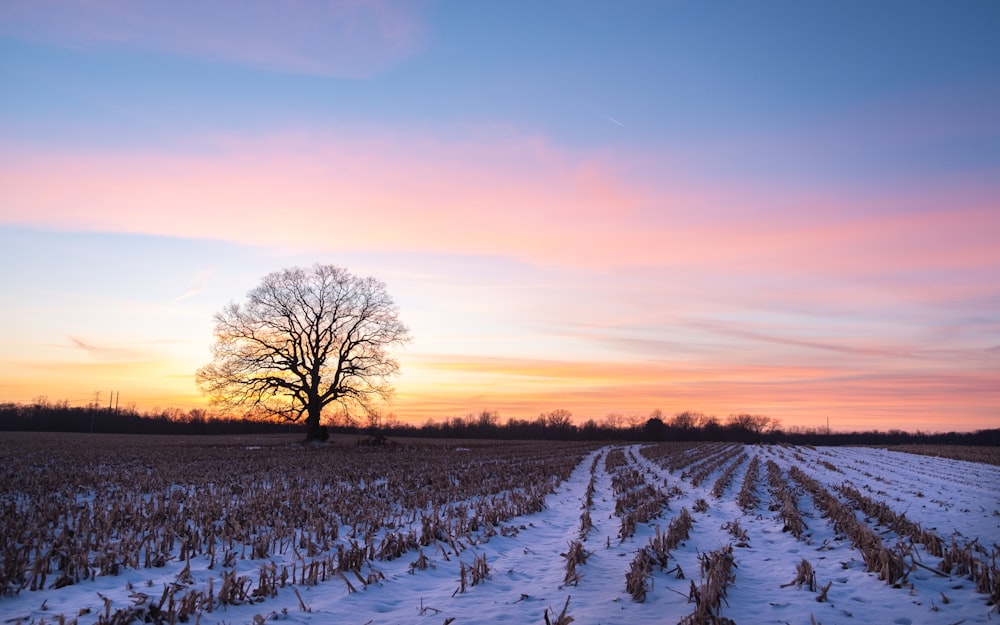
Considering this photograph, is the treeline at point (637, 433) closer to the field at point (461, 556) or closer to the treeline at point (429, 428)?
the treeline at point (429, 428)

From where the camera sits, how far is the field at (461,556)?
641 cm

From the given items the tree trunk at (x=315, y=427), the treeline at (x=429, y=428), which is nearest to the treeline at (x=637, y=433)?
the treeline at (x=429, y=428)

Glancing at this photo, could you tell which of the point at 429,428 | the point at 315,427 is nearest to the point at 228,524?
the point at 315,427

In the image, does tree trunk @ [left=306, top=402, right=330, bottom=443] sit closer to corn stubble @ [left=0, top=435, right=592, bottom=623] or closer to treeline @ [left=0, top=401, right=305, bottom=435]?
corn stubble @ [left=0, top=435, right=592, bottom=623]

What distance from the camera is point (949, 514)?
14.1m

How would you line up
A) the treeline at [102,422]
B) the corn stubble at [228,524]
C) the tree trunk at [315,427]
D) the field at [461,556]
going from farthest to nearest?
the treeline at [102,422]
the tree trunk at [315,427]
the corn stubble at [228,524]
the field at [461,556]

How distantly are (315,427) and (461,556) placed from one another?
34.0 meters

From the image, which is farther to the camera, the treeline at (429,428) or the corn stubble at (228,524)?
the treeline at (429,428)

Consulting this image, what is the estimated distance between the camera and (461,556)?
9.13 meters

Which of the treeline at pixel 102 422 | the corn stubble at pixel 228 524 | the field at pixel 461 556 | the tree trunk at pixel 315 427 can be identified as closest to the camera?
the field at pixel 461 556

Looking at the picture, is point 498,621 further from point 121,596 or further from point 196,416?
point 196,416

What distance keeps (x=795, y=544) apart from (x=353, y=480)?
462 inches

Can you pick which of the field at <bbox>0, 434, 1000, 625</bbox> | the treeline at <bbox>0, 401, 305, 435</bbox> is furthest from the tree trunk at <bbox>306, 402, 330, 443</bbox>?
the treeline at <bbox>0, 401, 305, 435</bbox>

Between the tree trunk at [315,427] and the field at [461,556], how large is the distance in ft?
79.6
